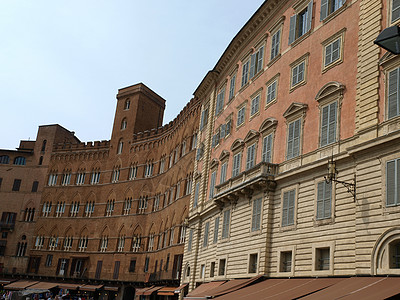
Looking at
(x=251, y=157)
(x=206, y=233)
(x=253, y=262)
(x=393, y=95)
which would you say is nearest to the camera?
(x=393, y=95)

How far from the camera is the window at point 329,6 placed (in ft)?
71.3

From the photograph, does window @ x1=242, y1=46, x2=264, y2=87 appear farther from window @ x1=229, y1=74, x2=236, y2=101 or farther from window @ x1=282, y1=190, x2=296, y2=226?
window @ x1=282, y1=190, x2=296, y2=226

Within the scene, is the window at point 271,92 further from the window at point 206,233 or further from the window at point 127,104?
the window at point 127,104

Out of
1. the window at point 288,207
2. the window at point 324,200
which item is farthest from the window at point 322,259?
the window at point 288,207

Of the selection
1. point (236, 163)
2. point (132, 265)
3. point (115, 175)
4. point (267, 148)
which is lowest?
point (132, 265)

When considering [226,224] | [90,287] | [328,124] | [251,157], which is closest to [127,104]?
[90,287]

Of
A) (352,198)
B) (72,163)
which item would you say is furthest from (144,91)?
(352,198)

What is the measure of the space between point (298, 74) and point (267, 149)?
4202 millimetres

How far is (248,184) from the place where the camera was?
2498 centimetres

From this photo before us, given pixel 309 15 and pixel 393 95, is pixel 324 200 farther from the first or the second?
pixel 309 15

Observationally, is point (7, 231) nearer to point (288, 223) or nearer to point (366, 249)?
point (288, 223)

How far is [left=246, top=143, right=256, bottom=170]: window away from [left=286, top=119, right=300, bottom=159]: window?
3882 mm

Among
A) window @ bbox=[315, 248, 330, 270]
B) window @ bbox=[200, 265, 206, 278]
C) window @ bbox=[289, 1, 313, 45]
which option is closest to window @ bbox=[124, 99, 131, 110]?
window @ bbox=[200, 265, 206, 278]

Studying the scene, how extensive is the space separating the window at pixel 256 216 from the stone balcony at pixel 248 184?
0.67 meters
